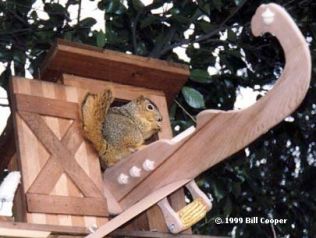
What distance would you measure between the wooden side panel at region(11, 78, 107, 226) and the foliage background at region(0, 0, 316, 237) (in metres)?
0.26

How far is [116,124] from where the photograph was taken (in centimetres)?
188

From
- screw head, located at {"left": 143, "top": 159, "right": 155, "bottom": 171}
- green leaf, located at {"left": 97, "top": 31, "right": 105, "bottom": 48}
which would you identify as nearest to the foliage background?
green leaf, located at {"left": 97, "top": 31, "right": 105, "bottom": 48}

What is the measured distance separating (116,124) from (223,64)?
58 centimetres

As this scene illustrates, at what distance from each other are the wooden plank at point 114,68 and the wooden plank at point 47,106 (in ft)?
0.32

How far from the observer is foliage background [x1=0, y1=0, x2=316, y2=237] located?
7.13ft

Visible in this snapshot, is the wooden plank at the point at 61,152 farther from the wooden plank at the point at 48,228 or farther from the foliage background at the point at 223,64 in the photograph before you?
the foliage background at the point at 223,64

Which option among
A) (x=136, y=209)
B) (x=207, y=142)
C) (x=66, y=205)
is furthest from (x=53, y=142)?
(x=207, y=142)

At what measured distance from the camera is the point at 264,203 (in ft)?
8.16

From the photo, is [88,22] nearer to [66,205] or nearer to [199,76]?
[199,76]

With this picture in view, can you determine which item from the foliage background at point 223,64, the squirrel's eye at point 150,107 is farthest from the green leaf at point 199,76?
the squirrel's eye at point 150,107

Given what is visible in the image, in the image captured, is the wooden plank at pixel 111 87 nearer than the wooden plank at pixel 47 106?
No

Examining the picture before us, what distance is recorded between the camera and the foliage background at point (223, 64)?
217cm

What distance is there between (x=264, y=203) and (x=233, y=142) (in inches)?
38.2

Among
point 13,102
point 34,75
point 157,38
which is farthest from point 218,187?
point 13,102
